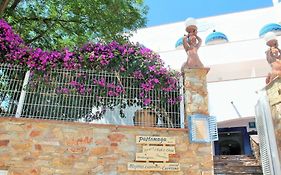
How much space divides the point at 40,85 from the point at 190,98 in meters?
3.20

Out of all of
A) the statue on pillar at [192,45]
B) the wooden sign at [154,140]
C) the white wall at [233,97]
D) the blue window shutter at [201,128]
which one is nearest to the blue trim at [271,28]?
the white wall at [233,97]

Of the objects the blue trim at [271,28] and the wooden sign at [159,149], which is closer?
the wooden sign at [159,149]

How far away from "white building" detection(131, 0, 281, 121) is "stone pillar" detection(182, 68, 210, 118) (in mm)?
5658

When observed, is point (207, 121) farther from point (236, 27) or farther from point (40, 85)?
point (236, 27)

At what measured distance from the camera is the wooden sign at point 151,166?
18.6ft

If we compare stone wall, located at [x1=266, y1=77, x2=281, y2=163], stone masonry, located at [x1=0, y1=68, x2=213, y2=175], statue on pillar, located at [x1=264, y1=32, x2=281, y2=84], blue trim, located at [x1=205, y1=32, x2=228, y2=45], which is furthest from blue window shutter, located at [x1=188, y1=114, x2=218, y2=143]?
blue trim, located at [x1=205, y1=32, x2=228, y2=45]

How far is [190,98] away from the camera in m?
→ 6.41

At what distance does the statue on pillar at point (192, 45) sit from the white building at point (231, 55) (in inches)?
218

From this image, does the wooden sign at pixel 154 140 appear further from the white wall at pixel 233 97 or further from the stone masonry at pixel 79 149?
the white wall at pixel 233 97

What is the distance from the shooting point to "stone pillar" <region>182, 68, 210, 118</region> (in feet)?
20.7

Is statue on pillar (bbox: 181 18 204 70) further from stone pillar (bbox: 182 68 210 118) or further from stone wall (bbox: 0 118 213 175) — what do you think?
stone wall (bbox: 0 118 213 175)

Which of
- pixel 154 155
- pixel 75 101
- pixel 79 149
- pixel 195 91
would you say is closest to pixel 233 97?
pixel 195 91

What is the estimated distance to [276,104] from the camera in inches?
289

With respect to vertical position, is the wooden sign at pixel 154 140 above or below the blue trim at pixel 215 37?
below
